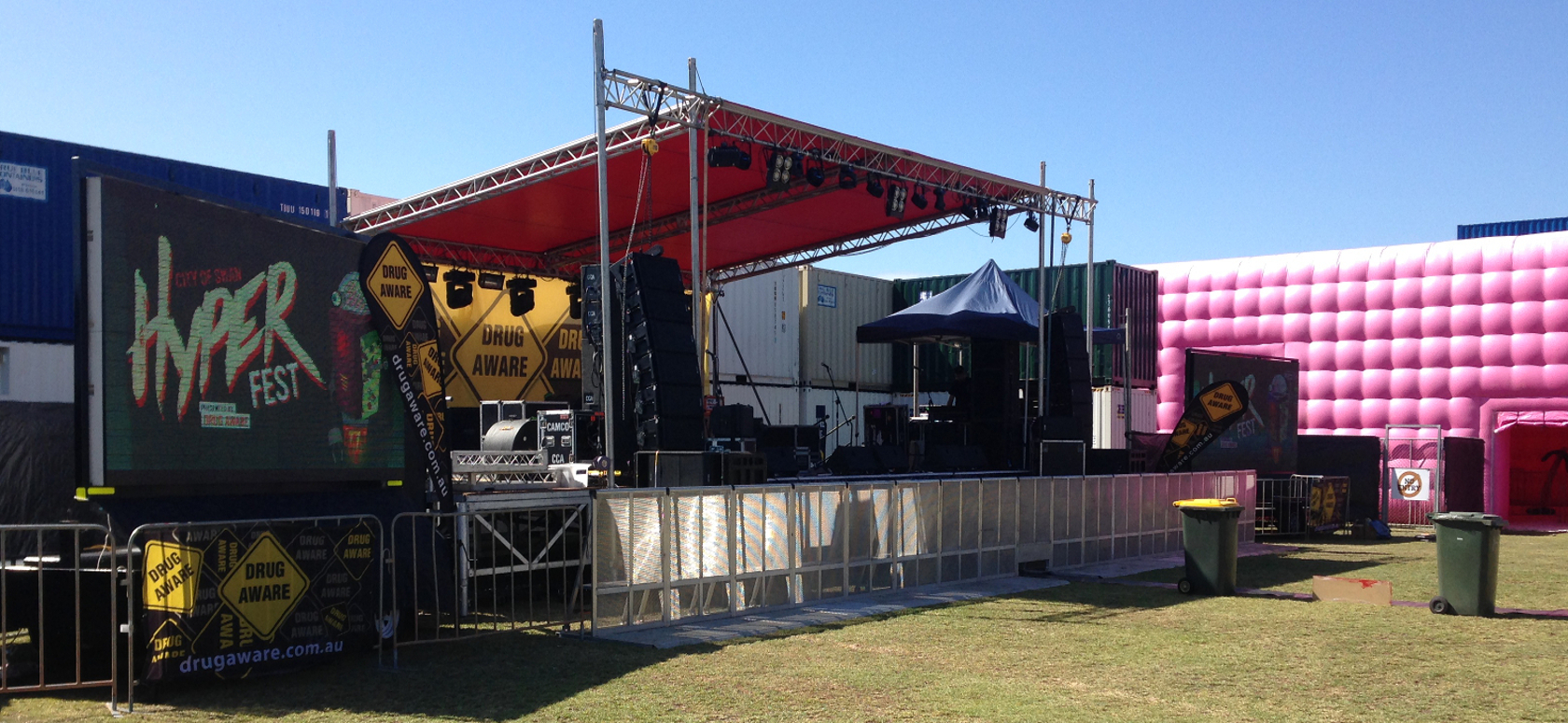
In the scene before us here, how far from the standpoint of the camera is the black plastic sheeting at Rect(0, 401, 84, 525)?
7867 millimetres

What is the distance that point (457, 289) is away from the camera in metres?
19.3

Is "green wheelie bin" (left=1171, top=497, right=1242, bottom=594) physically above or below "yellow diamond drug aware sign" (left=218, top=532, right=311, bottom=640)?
below

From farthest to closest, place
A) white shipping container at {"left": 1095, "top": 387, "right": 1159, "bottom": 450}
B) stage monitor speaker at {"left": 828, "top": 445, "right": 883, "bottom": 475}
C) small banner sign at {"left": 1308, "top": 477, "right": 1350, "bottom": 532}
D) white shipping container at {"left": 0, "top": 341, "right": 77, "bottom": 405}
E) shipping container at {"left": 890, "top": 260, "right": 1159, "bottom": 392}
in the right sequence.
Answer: white shipping container at {"left": 1095, "top": 387, "right": 1159, "bottom": 450} < shipping container at {"left": 890, "top": 260, "right": 1159, "bottom": 392} < small banner sign at {"left": 1308, "top": 477, "right": 1350, "bottom": 532} < white shipping container at {"left": 0, "top": 341, "right": 77, "bottom": 405} < stage monitor speaker at {"left": 828, "top": 445, "right": 883, "bottom": 475}

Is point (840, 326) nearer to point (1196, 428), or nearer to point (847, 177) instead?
point (1196, 428)

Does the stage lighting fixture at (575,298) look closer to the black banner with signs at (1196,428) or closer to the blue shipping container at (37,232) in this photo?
the blue shipping container at (37,232)

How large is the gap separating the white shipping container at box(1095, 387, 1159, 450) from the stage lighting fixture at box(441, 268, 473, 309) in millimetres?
15001

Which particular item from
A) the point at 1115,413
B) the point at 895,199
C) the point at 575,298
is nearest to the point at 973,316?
the point at 895,199

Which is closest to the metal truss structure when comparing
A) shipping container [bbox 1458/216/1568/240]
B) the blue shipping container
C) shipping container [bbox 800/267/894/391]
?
the blue shipping container

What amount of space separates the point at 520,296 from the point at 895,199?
7014mm

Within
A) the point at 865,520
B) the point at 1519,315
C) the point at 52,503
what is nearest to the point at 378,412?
the point at 52,503

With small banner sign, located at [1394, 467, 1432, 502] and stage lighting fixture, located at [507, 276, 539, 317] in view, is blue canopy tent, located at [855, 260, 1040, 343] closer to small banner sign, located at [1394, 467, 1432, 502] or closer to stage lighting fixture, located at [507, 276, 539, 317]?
stage lighting fixture, located at [507, 276, 539, 317]

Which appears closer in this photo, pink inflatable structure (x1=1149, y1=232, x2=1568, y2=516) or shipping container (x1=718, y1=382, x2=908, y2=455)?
pink inflatable structure (x1=1149, y1=232, x2=1568, y2=516)

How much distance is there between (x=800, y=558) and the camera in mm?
10172

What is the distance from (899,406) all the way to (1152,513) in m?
5.93
